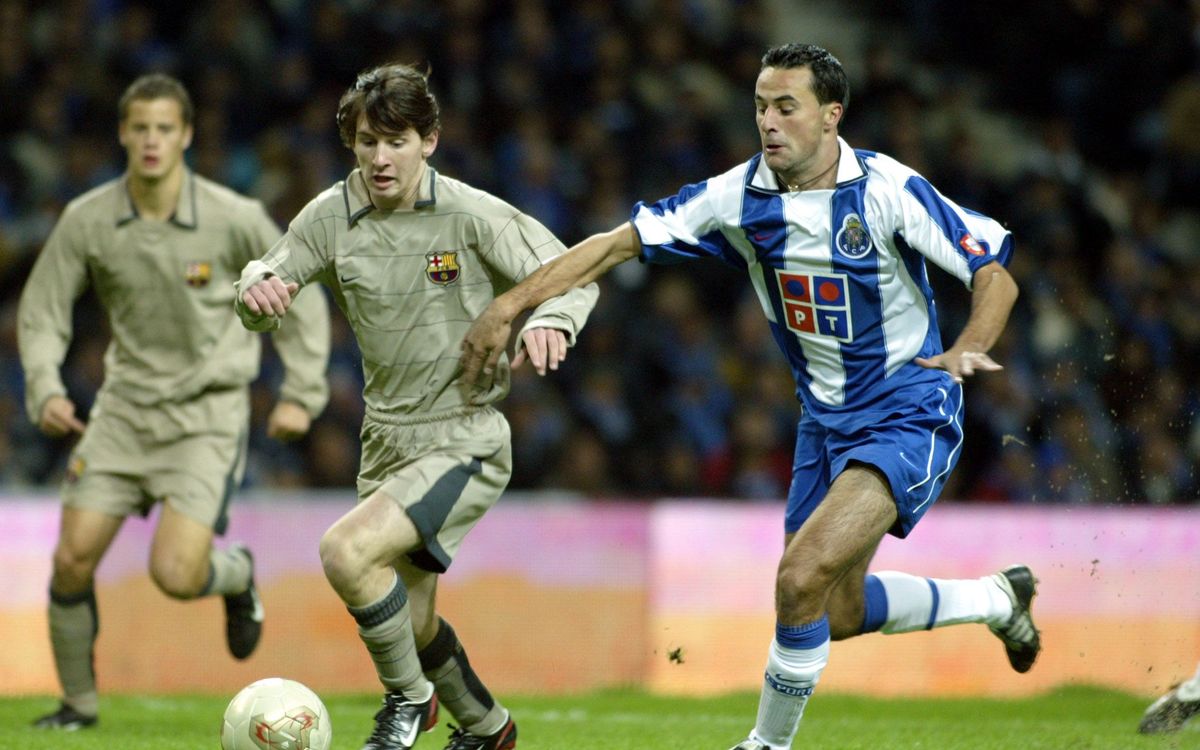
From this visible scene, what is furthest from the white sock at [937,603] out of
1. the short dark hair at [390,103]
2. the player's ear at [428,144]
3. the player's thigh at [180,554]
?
the player's thigh at [180,554]

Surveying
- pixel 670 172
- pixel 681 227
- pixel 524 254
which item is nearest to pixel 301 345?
pixel 524 254

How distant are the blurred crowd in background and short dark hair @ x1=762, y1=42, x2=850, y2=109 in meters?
4.87

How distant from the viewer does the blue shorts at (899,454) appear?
16.4ft

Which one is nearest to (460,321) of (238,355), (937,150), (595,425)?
(238,355)

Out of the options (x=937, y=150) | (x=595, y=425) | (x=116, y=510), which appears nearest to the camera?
(x=116, y=510)

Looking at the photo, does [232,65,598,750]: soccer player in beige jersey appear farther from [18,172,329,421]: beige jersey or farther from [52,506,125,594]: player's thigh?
[52,506,125,594]: player's thigh

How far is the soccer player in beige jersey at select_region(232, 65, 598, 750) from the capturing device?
5.05 metres

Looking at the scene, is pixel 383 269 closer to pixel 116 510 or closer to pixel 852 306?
pixel 852 306

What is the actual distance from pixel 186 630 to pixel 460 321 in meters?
3.85

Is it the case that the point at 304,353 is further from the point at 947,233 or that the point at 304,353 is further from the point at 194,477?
the point at 947,233

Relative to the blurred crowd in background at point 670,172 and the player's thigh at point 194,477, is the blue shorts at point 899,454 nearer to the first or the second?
the player's thigh at point 194,477

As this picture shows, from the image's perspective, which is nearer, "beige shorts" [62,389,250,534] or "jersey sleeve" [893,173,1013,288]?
"jersey sleeve" [893,173,1013,288]

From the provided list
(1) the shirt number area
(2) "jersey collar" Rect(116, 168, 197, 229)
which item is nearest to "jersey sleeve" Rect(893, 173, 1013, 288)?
(1) the shirt number area

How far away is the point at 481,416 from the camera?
5.27 meters
